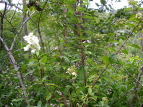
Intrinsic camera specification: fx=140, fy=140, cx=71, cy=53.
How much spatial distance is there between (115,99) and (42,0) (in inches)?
72.2

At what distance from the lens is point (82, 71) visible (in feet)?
5.02

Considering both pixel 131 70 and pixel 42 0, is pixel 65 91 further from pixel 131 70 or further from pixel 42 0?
pixel 42 0

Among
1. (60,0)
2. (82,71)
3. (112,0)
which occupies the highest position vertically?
(112,0)

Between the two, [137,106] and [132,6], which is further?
[137,106]

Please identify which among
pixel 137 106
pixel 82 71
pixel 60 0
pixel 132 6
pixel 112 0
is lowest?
pixel 137 106

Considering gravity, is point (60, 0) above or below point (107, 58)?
above

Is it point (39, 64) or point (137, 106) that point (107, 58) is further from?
point (137, 106)

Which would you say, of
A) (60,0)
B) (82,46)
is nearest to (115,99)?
(82,46)

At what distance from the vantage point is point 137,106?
73.7 inches

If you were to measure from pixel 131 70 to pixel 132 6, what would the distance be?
1.10m

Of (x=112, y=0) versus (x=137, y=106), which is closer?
(x=137, y=106)

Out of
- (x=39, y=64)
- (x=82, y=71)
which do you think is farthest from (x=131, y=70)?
(x=39, y=64)

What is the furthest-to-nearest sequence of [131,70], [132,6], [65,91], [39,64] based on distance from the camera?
[131,70]
[65,91]
[132,6]
[39,64]

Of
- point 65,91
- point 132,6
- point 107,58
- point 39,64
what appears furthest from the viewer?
point 65,91
